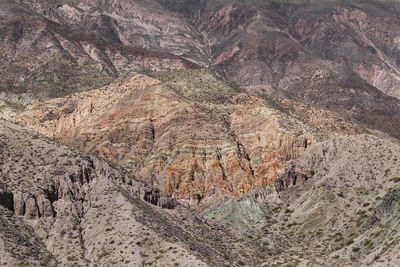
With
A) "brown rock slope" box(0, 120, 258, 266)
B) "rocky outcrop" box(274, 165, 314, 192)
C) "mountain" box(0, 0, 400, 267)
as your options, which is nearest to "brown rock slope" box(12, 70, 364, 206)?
"mountain" box(0, 0, 400, 267)

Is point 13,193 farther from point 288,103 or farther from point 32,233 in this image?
point 288,103

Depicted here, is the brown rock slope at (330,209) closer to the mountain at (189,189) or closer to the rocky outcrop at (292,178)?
the rocky outcrop at (292,178)

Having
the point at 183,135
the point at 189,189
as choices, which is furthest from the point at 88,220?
the point at 183,135

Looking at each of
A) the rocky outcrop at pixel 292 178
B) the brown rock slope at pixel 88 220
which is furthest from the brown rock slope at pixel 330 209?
the brown rock slope at pixel 88 220

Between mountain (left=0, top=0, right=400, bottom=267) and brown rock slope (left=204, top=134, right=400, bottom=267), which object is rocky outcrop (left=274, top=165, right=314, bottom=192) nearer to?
brown rock slope (left=204, top=134, right=400, bottom=267)

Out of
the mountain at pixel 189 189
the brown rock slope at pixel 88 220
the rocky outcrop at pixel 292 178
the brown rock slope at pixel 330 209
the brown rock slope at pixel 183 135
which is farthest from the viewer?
the brown rock slope at pixel 183 135
